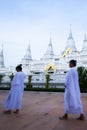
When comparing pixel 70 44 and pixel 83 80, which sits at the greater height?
pixel 70 44

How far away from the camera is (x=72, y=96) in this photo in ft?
15.4

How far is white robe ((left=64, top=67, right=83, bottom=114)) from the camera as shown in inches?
183

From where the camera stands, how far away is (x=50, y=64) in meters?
39.9

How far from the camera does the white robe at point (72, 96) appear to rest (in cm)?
464

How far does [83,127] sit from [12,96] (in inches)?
85.8

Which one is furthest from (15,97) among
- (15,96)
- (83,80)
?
(83,80)

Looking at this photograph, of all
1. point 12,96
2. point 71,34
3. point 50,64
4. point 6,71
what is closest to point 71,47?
point 71,34

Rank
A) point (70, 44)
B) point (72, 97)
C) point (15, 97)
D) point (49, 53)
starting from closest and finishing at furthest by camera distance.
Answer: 1. point (72, 97)
2. point (15, 97)
3. point (70, 44)
4. point (49, 53)

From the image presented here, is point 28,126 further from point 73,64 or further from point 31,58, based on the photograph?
point 31,58

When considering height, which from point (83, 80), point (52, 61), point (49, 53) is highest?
point (49, 53)

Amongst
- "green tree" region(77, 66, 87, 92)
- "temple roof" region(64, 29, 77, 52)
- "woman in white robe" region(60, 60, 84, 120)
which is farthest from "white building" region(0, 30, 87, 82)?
"woman in white robe" region(60, 60, 84, 120)

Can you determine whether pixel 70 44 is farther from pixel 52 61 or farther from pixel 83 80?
pixel 83 80

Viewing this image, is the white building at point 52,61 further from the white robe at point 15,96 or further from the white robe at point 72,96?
the white robe at point 72,96

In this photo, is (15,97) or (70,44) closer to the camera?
(15,97)
